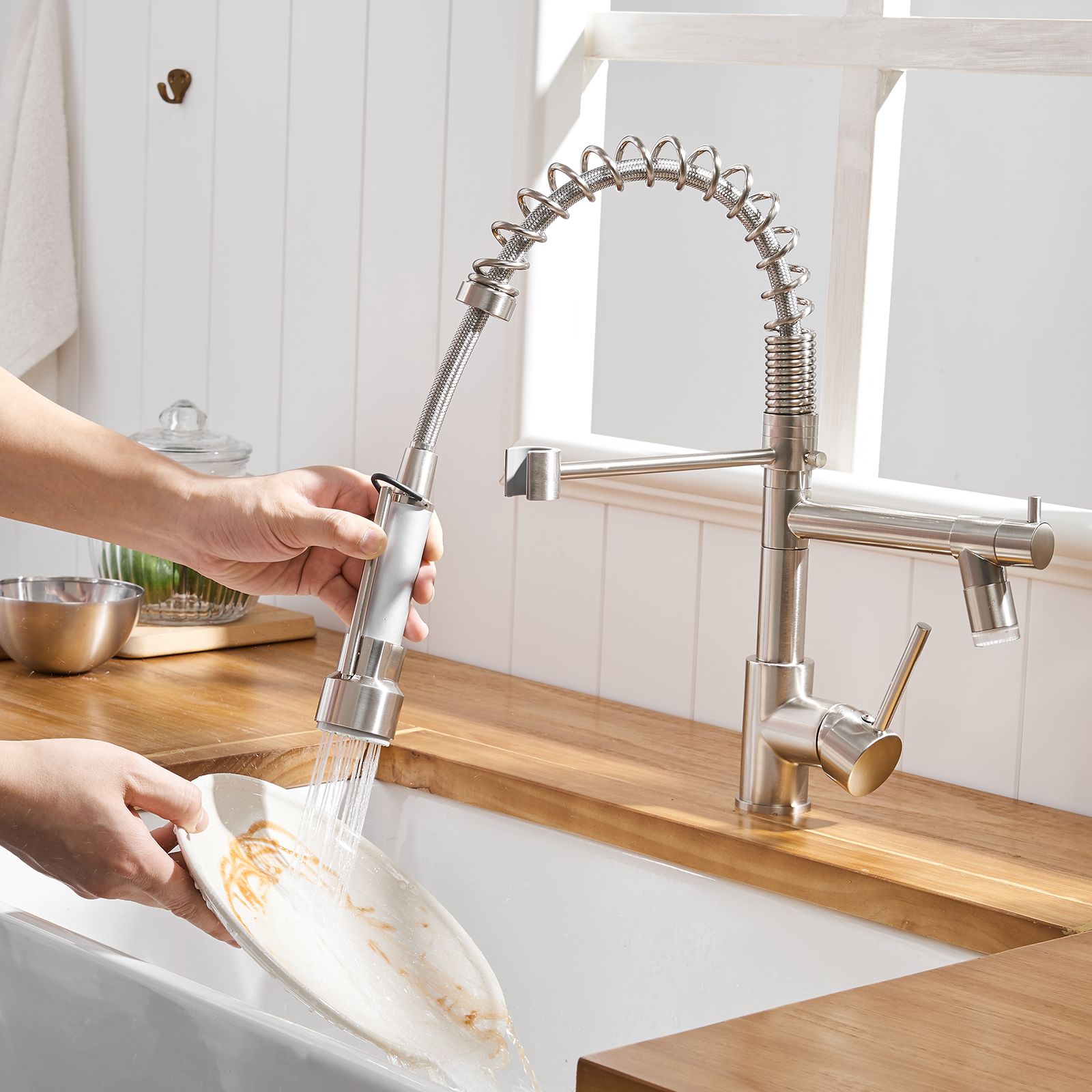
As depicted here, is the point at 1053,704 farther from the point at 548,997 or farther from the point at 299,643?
the point at 299,643

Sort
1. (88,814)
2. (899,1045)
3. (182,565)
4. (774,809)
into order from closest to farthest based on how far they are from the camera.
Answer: (899,1045) < (88,814) < (774,809) < (182,565)

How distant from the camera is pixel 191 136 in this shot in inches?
66.1

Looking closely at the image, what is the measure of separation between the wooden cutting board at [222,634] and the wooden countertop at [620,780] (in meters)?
0.01

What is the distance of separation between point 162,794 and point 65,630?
51cm

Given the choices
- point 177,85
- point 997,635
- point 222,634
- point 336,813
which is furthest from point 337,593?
point 177,85

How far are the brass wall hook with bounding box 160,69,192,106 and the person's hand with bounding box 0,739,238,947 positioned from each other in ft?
3.52

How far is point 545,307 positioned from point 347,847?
59 cm

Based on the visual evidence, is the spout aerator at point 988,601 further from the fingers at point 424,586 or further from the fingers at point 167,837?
the fingers at point 167,837

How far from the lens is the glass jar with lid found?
1.43 metres

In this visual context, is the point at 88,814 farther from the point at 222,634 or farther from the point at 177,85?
the point at 177,85

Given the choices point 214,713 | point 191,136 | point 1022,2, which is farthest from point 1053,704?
point 1022,2

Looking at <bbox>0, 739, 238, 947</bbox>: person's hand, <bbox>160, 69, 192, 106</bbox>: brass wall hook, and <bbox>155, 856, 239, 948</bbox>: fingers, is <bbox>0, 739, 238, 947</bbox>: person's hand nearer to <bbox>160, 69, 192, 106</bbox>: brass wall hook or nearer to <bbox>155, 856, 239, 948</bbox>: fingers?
<bbox>155, 856, 239, 948</bbox>: fingers

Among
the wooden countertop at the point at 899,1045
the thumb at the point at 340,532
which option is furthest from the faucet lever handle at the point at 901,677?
the thumb at the point at 340,532

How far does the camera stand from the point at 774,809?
102 cm
